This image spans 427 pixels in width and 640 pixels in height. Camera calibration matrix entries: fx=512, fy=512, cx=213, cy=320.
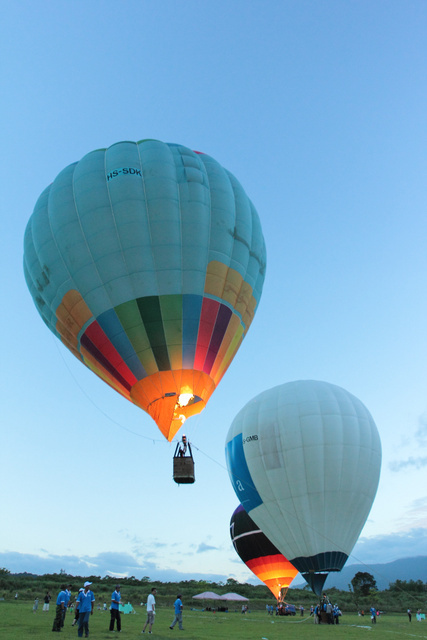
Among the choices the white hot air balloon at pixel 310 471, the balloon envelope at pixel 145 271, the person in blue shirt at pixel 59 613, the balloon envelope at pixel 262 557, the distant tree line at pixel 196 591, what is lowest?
the distant tree line at pixel 196 591

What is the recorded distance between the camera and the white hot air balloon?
61.4 ft

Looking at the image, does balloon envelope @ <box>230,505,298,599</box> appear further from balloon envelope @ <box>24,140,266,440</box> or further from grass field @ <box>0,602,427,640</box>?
balloon envelope @ <box>24,140,266,440</box>

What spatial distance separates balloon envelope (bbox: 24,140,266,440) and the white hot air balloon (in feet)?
19.9

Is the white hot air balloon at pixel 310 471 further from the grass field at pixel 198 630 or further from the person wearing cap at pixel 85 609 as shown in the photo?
the person wearing cap at pixel 85 609

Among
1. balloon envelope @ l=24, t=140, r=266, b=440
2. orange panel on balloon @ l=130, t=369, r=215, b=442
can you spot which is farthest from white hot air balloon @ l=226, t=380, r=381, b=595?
orange panel on balloon @ l=130, t=369, r=215, b=442

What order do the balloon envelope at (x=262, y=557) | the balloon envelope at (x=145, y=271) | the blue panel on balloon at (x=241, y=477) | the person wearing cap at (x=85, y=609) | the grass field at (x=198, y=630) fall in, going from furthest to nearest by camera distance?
the balloon envelope at (x=262, y=557) → the blue panel on balloon at (x=241, y=477) → the balloon envelope at (x=145, y=271) → the grass field at (x=198, y=630) → the person wearing cap at (x=85, y=609)

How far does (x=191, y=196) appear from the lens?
48.7ft

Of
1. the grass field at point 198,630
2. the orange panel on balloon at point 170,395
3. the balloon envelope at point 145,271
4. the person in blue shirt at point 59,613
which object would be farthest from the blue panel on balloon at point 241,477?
the person in blue shirt at point 59,613

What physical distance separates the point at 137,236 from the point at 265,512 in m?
12.3

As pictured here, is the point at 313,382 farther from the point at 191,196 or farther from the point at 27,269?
the point at 27,269

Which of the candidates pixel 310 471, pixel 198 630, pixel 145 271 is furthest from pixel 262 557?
pixel 145 271

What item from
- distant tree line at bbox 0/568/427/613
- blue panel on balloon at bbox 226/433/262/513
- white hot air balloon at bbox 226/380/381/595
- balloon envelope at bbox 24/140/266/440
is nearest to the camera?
balloon envelope at bbox 24/140/266/440

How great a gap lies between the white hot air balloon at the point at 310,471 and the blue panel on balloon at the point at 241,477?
0.04 metres

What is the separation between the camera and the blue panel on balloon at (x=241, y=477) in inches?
820
